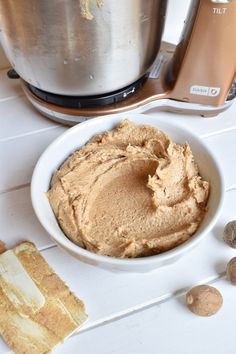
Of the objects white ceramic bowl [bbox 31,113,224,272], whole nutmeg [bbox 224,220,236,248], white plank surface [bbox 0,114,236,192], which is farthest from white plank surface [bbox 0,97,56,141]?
whole nutmeg [bbox 224,220,236,248]

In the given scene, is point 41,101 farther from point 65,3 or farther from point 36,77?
point 65,3

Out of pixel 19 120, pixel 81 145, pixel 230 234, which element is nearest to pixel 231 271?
pixel 230 234

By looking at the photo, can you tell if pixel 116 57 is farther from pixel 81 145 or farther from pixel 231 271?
pixel 231 271

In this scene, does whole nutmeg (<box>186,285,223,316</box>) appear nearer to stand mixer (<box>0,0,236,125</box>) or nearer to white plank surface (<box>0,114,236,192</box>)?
white plank surface (<box>0,114,236,192</box>)

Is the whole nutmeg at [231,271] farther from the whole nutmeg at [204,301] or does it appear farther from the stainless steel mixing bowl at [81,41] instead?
the stainless steel mixing bowl at [81,41]

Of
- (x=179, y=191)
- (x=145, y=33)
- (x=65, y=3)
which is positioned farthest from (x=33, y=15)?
(x=179, y=191)

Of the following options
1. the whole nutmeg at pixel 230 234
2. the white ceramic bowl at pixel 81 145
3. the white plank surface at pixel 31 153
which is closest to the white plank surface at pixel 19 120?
the white plank surface at pixel 31 153
